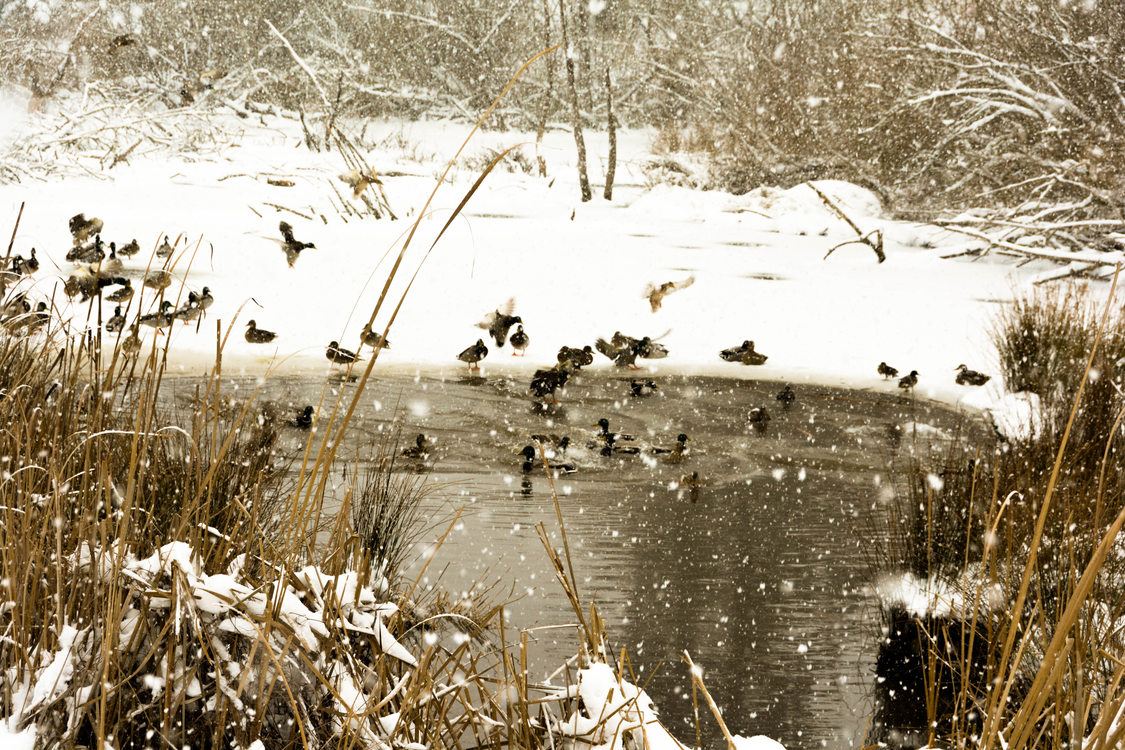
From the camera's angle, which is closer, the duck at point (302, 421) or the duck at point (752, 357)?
the duck at point (302, 421)

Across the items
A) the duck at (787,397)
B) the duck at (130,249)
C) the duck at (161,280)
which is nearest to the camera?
the duck at (161,280)

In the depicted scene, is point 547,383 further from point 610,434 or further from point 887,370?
point 887,370

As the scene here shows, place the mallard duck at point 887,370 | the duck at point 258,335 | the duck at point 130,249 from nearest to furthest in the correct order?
the duck at point 258,335 < the mallard duck at point 887,370 < the duck at point 130,249

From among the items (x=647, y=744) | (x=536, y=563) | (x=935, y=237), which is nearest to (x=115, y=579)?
(x=647, y=744)

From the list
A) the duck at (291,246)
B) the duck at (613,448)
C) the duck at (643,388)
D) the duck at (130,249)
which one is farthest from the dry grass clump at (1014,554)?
the duck at (130,249)

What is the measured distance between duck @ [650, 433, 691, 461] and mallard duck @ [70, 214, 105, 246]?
4.71m

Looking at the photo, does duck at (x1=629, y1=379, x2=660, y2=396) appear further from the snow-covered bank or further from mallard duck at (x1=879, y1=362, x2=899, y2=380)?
mallard duck at (x1=879, y1=362, x2=899, y2=380)

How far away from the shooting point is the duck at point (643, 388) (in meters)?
5.91

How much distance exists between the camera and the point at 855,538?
4.03 m

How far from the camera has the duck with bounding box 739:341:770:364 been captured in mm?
6668

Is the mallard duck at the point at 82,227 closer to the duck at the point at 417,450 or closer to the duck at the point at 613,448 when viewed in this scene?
the duck at the point at 417,450

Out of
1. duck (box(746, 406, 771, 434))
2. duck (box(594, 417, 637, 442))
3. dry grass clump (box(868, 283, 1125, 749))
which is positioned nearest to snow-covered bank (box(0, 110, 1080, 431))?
duck (box(746, 406, 771, 434))

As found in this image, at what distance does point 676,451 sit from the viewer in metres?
4.73

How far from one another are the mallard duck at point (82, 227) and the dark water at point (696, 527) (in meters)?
2.59
